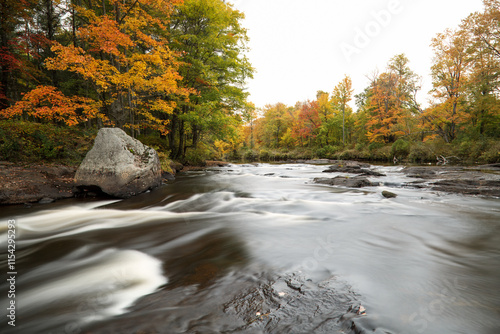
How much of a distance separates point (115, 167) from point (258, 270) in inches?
227

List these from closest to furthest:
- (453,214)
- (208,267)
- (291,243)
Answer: (208,267) → (291,243) → (453,214)

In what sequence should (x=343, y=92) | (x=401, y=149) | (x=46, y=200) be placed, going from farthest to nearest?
(x=343, y=92)
(x=401, y=149)
(x=46, y=200)

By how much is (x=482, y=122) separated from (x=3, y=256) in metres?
26.6

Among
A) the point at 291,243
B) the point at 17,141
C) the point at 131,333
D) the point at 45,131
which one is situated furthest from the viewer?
the point at 45,131

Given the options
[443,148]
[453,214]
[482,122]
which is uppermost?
[482,122]

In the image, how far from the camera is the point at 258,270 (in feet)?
7.94

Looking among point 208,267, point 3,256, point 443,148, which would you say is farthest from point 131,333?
point 443,148

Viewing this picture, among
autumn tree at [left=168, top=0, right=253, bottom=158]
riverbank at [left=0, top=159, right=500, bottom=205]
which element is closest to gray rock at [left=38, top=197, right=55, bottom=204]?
riverbank at [left=0, top=159, right=500, bottom=205]

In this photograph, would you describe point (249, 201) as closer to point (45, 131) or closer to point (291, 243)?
point (291, 243)

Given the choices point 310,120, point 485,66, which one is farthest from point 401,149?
point 310,120

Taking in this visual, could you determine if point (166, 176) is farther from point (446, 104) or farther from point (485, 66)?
point (485, 66)

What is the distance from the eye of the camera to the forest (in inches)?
312

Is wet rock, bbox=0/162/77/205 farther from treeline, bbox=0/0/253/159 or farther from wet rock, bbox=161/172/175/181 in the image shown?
wet rock, bbox=161/172/175/181

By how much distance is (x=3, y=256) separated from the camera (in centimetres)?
306
